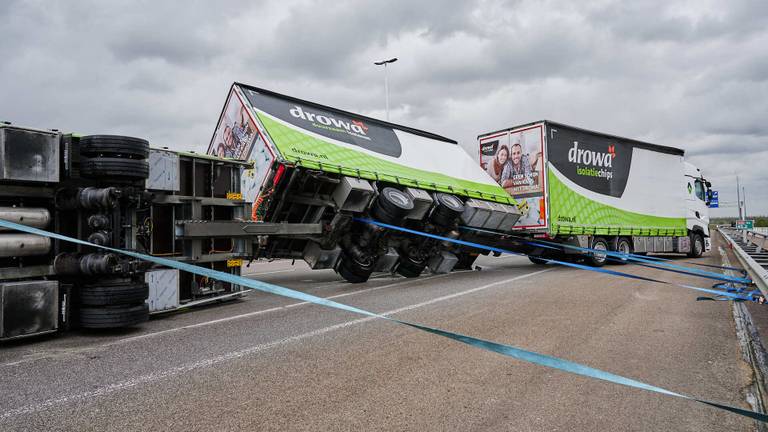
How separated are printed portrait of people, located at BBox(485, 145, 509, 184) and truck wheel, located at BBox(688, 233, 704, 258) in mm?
9613

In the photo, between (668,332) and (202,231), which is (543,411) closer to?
(668,332)

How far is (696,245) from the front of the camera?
66.4 feet

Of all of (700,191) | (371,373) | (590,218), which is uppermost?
(700,191)

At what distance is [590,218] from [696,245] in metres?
7.38

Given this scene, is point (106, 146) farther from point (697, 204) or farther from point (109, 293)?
point (697, 204)

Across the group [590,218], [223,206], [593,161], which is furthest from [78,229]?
[593,161]

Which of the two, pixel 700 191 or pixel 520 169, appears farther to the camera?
pixel 700 191

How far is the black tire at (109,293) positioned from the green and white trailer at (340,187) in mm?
1986

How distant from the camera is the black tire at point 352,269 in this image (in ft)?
35.4

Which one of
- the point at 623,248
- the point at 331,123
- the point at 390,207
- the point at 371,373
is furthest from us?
the point at 623,248

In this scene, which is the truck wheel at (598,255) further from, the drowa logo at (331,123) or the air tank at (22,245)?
the air tank at (22,245)

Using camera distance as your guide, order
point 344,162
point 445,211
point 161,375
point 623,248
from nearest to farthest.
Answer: point 161,375, point 344,162, point 445,211, point 623,248

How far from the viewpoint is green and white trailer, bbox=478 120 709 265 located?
14.8 metres

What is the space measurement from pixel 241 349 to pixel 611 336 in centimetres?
405
